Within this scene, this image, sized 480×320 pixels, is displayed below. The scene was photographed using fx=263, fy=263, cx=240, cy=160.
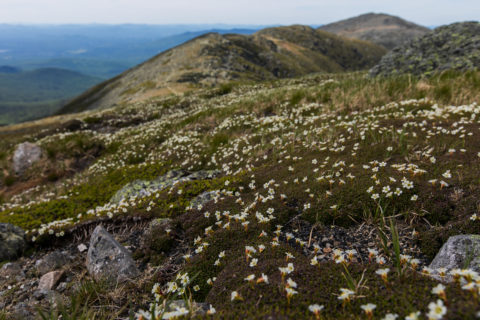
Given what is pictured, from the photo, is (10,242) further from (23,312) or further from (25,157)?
(25,157)

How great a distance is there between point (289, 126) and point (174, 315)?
9.67 meters

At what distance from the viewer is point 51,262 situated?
245 inches

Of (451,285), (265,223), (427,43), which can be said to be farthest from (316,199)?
(427,43)

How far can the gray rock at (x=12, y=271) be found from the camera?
613cm

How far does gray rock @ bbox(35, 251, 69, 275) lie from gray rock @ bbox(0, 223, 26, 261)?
1160 millimetres

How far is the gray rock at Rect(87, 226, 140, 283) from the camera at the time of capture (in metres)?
5.14

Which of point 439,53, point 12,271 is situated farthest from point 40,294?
point 439,53

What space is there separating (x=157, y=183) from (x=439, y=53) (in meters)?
20.5

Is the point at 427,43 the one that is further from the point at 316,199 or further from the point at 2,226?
the point at 2,226

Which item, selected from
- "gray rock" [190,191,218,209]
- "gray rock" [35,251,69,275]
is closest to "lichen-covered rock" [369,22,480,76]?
"gray rock" [190,191,218,209]

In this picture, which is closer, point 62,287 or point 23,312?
point 23,312

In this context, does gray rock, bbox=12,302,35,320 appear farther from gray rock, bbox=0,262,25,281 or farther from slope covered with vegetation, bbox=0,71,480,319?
gray rock, bbox=0,262,25,281

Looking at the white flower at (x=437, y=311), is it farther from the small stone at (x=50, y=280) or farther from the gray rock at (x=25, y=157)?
the gray rock at (x=25, y=157)

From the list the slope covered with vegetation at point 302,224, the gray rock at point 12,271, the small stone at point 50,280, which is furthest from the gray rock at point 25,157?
the small stone at point 50,280
